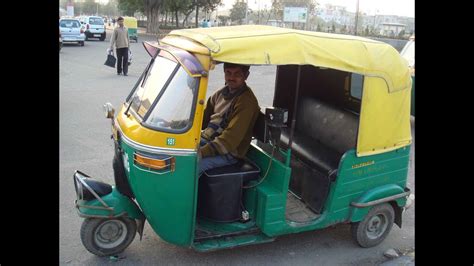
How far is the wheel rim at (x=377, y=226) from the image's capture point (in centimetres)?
422

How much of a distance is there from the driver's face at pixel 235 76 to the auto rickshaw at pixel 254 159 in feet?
1.17

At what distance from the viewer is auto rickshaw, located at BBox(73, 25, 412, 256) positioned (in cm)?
326

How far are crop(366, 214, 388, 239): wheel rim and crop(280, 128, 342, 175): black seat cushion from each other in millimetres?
650

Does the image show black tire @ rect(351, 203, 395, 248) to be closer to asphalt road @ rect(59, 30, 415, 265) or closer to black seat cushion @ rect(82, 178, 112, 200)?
asphalt road @ rect(59, 30, 415, 265)

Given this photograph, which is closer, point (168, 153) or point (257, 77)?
point (168, 153)

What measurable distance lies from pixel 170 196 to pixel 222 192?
50 centimetres

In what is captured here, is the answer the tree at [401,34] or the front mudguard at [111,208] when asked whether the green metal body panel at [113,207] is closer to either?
the front mudguard at [111,208]

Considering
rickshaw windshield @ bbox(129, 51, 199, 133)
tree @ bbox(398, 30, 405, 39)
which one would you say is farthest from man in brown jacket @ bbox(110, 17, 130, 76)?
tree @ bbox(398, 30, 405, 39)

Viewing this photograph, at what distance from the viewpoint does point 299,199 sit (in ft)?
14.6

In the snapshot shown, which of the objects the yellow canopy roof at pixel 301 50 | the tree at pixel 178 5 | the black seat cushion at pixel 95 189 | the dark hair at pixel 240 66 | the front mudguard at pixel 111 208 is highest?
the tree at pixel 178 5

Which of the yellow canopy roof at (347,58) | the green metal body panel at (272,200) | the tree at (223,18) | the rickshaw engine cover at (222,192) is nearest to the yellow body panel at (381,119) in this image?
the yellow canopy roof at (347,58)

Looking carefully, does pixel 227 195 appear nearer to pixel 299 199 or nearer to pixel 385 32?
pixel 299 199
